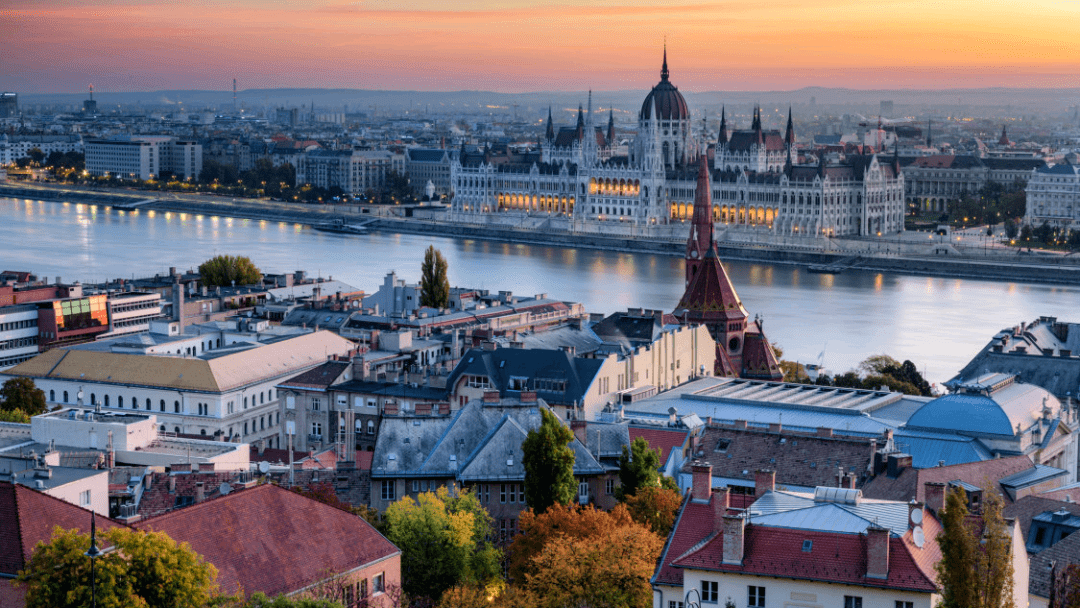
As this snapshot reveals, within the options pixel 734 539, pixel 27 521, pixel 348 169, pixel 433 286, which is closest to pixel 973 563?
pixel 734 539

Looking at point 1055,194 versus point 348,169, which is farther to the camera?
point 348,169

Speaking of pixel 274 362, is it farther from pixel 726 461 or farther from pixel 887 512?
pixel 887 512

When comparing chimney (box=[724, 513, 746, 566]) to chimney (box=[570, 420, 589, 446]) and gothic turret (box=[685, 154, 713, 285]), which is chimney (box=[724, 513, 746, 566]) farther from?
gothic turret (box=[685, 154, 713, 285])

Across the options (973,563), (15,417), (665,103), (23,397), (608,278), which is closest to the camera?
(973,563)

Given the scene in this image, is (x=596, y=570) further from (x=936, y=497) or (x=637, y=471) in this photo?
(x=637, y=471)

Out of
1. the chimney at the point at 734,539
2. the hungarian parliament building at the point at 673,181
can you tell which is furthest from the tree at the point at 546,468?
the hungarian parliament building at the point at 673,181

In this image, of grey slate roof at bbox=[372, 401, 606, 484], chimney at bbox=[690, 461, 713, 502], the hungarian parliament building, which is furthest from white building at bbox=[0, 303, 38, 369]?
the hungarian parliament building
